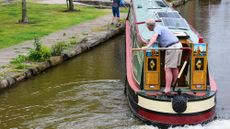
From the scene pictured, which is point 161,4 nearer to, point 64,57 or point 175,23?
point 64,57

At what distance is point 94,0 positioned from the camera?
34156 mm

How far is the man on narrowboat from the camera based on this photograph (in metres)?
11.2

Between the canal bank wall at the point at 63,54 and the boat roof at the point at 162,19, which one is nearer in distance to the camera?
the boat roof at the point at 162,19

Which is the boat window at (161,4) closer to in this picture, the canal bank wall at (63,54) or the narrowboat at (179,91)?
the canal bank wall at (63,54)

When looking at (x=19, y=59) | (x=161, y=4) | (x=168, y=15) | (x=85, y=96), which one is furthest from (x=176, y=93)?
(x=161, y=4)

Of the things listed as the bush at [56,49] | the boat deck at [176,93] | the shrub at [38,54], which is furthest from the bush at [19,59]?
the boat deck at [176,93]

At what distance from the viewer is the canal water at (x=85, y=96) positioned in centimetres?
1215

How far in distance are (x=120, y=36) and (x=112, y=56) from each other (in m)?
4.11

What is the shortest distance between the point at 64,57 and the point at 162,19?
17.0ft

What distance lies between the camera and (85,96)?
46.6 feet

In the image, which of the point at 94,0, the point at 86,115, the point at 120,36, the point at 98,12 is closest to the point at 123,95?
the point at 86,115

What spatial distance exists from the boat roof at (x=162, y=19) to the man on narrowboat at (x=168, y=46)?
1.12 meters

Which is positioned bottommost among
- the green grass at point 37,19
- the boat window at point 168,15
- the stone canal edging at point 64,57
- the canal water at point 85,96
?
the canal water at point 85,96

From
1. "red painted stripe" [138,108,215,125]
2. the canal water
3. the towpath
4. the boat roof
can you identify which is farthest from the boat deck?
the towpath
